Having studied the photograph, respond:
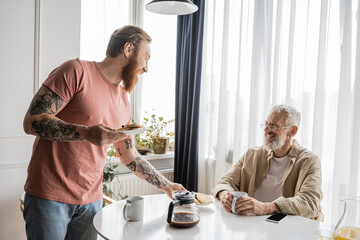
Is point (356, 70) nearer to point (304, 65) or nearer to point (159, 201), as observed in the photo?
point (304, 65)

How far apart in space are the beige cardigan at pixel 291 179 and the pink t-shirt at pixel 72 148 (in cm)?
84

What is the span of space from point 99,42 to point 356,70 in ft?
7.95

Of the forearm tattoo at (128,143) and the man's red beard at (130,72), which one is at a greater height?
the man's red beard at (130,72)

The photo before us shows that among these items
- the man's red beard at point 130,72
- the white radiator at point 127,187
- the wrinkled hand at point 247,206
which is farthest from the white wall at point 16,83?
the wrinkled hand at point 247,206

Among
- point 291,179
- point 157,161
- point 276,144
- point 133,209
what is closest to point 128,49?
point 133,209

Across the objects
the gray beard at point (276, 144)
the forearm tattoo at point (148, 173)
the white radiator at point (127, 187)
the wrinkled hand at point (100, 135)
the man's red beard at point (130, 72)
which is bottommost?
the white radiator at point (127, 187)

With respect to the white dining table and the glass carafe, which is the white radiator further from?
the glass carafe

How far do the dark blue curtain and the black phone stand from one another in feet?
5.57

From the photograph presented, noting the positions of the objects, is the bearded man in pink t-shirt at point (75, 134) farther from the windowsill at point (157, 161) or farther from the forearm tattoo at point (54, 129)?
the windowsill at point (157, 161)

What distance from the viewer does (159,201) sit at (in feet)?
6.15

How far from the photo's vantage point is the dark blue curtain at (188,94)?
3.32 metres

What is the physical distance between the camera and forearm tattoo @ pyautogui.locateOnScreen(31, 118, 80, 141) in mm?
1267

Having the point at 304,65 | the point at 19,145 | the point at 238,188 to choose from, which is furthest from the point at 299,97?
the point at 19,145

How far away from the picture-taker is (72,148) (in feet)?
4.75
